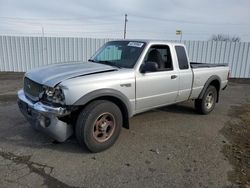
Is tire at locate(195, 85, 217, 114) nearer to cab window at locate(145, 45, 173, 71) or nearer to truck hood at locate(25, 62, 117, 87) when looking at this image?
cab window at locate(145, 45, 173, 71)

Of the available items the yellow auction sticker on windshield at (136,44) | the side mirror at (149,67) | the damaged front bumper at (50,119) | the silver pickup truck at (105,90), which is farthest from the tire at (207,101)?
the damaged front bumper at (50,119)

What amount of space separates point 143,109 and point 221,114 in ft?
9.64

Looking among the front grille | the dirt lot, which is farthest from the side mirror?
the front grille

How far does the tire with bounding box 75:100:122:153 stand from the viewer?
3.42 meters

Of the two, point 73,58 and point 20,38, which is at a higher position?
point 20,38

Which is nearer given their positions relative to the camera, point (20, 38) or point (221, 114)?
point (221, 114)

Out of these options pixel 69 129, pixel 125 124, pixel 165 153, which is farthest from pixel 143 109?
pixel 69 129

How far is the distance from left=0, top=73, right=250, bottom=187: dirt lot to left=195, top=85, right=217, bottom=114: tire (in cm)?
49

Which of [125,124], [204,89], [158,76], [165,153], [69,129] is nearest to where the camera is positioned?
[69,129]

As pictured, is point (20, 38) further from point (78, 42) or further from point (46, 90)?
point (46, 90)

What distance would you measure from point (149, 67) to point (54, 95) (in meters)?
1.76

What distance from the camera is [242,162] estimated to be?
3.53 m

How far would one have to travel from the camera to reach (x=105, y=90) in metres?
3.55

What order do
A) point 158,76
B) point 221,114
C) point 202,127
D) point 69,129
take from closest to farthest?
point 69,129, point 158,76, point 202,127, point 221,114
